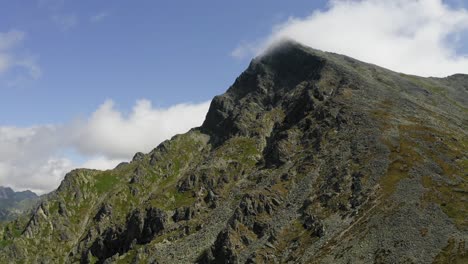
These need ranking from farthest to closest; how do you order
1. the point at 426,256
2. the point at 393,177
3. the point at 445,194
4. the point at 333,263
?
the point at 393,177 < the point at 445,194 < the point at 333,263 < the point at 426,256

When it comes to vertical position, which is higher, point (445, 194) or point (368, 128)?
point (368, 128)

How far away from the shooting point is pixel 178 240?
17900cm

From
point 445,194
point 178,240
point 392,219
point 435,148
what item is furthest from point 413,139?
point 178,240

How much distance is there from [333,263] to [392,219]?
69.8 ft

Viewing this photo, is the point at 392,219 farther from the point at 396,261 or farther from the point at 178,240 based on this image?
the point at 178,240

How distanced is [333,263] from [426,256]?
24455mm

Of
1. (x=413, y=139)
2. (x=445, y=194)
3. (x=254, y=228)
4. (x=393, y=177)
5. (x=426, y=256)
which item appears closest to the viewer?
(x=426, y=256)

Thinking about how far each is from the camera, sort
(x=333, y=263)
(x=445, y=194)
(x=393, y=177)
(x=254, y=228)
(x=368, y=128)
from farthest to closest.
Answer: (x=368, y=128) → (x=254, y=228) → (x=393, y=177) → (x=445, y=194) → (x=333, y=263)

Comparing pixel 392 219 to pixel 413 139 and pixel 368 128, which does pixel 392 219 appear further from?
pixel 368 128

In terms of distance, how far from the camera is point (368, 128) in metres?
187

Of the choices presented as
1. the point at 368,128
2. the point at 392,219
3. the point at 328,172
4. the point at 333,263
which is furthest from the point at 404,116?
the point at 333,263

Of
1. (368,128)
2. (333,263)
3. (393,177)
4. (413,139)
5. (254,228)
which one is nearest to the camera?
(333,263)

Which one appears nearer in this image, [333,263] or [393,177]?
[333,263]

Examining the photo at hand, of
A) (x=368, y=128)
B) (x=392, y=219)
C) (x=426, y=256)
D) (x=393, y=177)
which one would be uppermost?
(x=368, y=128)
